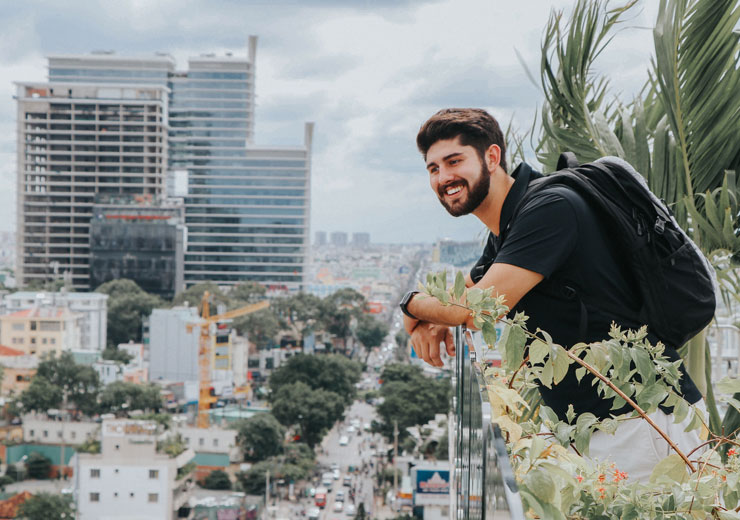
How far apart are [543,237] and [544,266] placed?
3 cm

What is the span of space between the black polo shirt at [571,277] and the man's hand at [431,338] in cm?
11

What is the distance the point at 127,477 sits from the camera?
15.6 metres

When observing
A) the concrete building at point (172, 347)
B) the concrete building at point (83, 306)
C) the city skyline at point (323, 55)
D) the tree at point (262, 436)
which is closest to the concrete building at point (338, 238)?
the city skyline at point (323, 55)

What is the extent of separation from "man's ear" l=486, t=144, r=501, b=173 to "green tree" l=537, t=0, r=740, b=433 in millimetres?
469

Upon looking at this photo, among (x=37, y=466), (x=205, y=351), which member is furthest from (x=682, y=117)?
(x=205, y=351)

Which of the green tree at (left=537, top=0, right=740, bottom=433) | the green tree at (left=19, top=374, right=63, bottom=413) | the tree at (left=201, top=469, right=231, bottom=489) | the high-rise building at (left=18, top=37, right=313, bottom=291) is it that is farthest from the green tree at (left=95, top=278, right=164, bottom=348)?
the green tree at (left=537, top=0, right=740, bottom=433)

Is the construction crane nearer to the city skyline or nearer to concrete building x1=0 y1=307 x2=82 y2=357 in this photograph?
concrete building x1=0 y1=307 x2=82 y2=357

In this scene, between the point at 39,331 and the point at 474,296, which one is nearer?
the point at 474,296

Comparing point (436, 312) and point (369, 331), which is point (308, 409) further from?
point (436, 312)

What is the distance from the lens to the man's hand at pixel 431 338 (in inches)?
33.5

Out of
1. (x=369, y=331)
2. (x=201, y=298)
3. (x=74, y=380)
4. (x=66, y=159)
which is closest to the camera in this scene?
(x=74, y=380)

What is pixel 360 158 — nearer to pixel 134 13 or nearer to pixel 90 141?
pixel 134 13

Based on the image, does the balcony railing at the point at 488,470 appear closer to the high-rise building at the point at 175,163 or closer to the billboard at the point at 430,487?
the billboard at the point at 430,487

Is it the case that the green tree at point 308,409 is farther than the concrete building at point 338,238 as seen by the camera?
No
